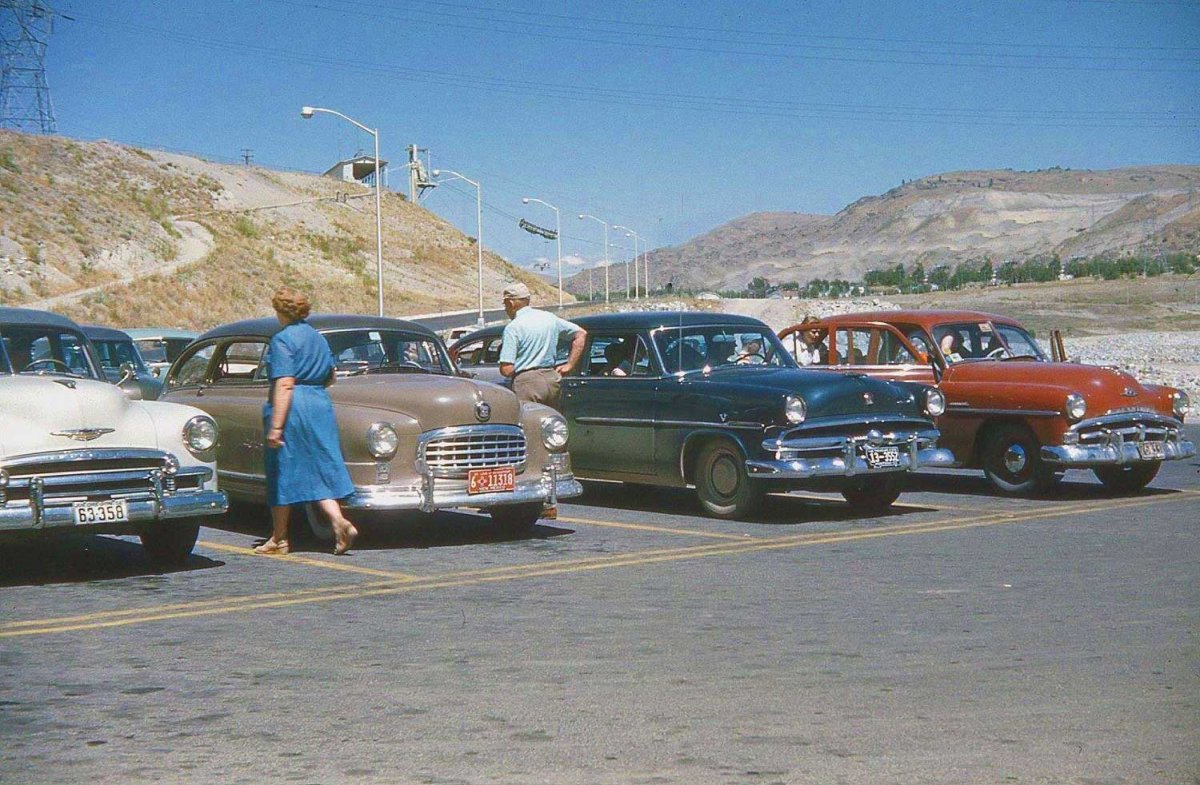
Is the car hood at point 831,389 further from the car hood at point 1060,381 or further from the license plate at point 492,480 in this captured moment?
the license plate at point 492,480

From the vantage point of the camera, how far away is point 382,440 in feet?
32.5

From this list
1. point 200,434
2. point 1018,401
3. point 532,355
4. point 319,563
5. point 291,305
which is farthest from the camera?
point 1018,401

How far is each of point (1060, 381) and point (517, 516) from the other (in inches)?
204

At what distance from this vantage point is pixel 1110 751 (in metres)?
4.84

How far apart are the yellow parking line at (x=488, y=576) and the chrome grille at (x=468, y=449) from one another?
43.6 inches

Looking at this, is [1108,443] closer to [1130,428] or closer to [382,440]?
[1130,428]

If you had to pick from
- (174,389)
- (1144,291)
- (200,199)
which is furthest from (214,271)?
(174,389)

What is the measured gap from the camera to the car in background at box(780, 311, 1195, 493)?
12.6 meters

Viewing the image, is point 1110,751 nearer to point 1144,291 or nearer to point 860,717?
point 860,717

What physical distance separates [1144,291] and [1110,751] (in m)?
86.0

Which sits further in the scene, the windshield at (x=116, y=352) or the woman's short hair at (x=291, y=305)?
the windshield at (x=116, y=352)

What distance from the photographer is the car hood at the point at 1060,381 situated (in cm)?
1278

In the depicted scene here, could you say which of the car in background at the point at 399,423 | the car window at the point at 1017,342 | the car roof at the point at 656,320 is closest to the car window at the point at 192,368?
the car in background at the point at 399,423

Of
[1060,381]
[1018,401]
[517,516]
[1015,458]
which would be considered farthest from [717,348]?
[1060,381]
